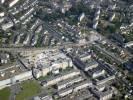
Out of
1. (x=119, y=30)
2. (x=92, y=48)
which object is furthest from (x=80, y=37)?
(x=119, y=30)

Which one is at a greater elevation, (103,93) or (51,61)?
(51,61)

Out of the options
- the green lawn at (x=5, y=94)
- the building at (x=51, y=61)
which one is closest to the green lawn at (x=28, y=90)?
the green lawn at (x=5, y=94)

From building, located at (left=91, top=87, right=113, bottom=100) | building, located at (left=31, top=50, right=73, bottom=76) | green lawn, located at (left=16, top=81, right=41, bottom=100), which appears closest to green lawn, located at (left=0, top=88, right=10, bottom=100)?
green lawn, located at (left=16, top=81, right=41, bottom=100)

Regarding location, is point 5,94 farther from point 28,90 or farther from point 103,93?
point 103,93

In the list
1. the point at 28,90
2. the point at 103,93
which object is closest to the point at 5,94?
the point at 28,90

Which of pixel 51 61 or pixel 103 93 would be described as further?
pixel 51 61

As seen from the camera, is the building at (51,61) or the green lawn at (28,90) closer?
the green lawn at (28,90)

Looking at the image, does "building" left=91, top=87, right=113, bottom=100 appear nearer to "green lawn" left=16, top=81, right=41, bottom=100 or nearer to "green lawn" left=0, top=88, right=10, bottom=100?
"green lawn" left=16, top=81, right=41, bottom=100

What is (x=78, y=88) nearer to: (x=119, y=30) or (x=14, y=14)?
(x=119, y=30)

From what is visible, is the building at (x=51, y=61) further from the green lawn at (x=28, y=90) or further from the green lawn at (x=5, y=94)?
the green lawn at (x=5, y=94)
